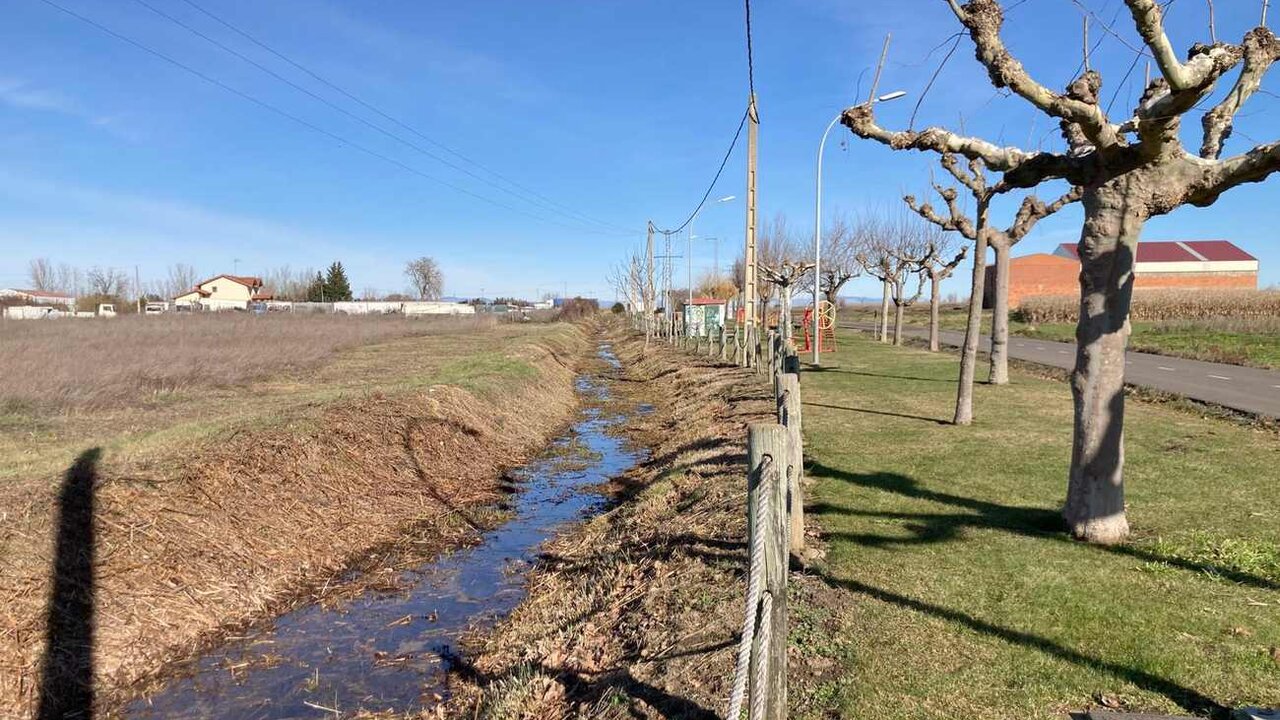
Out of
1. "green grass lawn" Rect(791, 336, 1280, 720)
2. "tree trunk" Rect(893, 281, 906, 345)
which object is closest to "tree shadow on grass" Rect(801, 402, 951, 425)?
"green grass lawn" Rect(791, 336, 1280, 720)

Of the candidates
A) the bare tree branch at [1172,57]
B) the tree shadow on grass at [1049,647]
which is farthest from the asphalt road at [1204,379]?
the tree shadow on grass at [1049,647]

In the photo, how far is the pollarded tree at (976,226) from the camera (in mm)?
11578

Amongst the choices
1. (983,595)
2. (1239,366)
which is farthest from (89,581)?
(1239,366)

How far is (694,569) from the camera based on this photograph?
6098mm

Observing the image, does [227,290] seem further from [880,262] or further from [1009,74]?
[1009,74]

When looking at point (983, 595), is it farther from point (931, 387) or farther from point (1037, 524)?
point (931, 387)

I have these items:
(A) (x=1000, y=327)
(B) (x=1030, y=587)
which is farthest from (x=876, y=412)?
(B) (x=1030, y=587)

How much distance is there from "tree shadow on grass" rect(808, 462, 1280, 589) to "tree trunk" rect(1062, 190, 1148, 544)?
0.27 metres

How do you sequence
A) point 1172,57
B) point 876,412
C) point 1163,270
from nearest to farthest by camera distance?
point 1172,57 → point 876,412 → point 1163,270

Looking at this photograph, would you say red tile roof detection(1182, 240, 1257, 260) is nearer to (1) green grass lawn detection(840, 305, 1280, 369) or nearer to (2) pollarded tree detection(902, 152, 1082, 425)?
(1) green grass lawn detection(840, 305, 1280, 369)

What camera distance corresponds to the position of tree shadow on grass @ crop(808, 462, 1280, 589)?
17.6ft

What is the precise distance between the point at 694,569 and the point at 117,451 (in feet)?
20.7

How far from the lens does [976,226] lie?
13.4 meters

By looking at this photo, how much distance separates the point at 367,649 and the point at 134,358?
52.9ft
